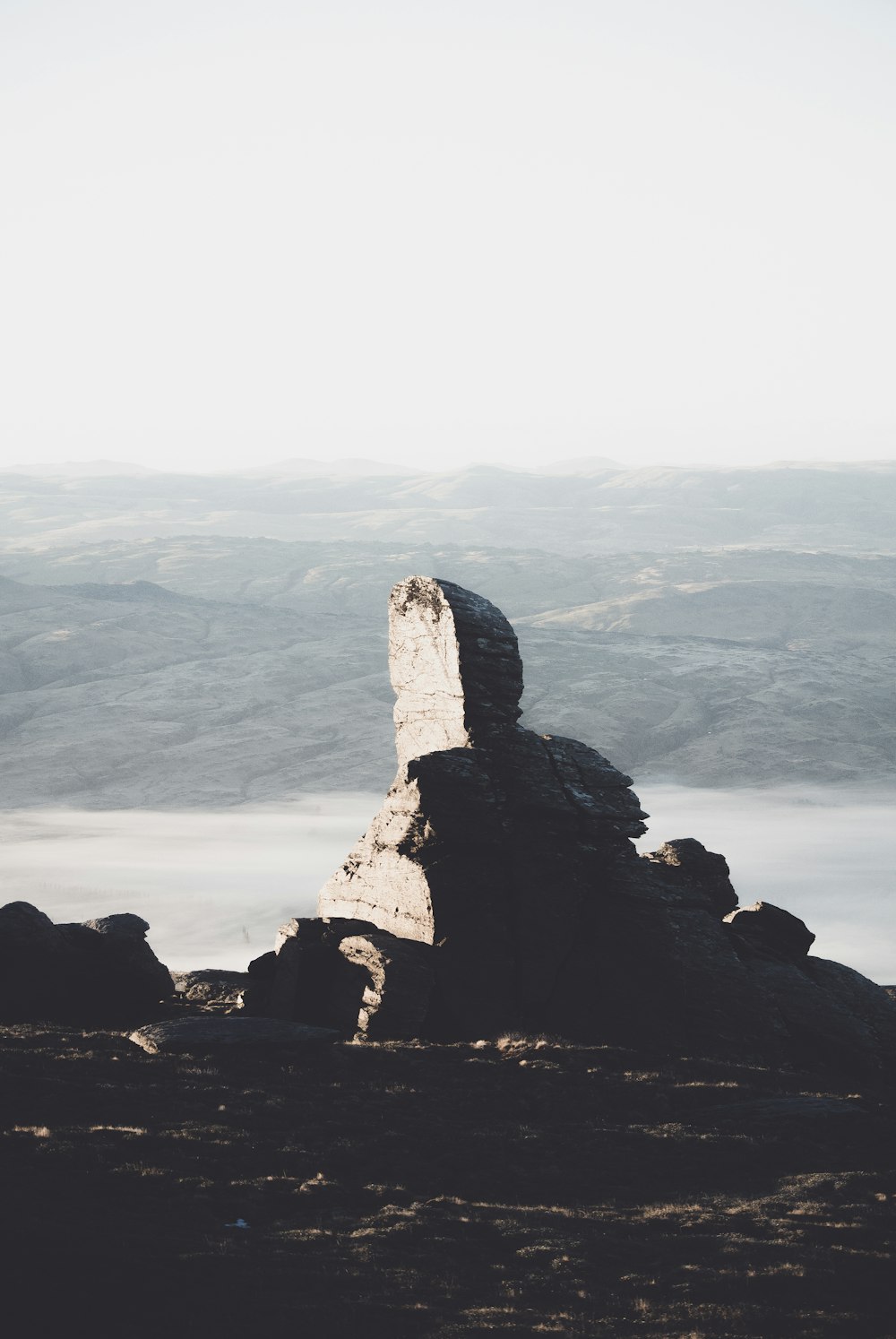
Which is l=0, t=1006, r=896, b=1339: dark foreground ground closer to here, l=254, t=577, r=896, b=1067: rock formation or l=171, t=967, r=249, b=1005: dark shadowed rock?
l=254, t=577, r=896, b=1067: rock formation

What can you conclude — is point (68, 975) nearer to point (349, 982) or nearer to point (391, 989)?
point (349, 982)

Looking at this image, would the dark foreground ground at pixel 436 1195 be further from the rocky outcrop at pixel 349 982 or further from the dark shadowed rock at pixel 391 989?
the rocky outcrop at pixel 349 982

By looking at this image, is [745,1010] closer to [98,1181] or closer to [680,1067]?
[680,1067]

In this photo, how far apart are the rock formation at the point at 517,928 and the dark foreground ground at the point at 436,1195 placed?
2.68 metres

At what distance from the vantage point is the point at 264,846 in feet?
641

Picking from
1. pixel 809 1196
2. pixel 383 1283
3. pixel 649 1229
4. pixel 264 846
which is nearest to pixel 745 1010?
pixel 809 1196

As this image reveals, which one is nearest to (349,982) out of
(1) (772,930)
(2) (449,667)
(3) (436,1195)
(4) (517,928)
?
(4) (517,928)

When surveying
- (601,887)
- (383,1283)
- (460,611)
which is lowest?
(383,1283)

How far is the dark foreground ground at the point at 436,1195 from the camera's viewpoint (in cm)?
1981

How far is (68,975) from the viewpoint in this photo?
133ft

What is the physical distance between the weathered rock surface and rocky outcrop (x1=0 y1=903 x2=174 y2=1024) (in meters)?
3.77

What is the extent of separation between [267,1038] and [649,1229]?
15.1 m

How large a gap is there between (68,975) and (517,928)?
15.0m

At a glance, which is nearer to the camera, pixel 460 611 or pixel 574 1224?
pixel 574 1224
